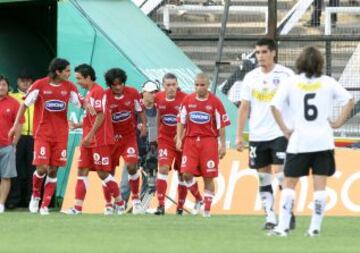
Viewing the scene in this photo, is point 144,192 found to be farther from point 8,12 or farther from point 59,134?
point 8,12

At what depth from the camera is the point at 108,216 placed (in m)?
20.0

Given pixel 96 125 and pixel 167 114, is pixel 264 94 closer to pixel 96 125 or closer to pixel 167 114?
pixel 96 125

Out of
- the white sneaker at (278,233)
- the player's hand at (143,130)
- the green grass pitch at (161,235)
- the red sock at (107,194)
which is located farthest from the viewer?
the player's hand at (143,130)

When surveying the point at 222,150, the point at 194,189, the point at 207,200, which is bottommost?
the point at 207,200

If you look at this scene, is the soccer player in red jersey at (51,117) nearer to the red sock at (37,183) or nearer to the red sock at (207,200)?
the red sock at (37,183)

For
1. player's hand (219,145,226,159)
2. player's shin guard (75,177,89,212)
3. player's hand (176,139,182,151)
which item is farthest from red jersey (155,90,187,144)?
player's shin guard (75,177,89,212)

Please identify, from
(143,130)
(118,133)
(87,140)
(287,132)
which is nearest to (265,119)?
(287,132)

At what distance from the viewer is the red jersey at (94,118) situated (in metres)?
20.9

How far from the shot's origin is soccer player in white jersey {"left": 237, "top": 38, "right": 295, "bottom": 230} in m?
16.5

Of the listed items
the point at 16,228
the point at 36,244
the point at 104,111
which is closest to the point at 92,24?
the point at 104,111

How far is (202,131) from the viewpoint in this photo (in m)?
21.0

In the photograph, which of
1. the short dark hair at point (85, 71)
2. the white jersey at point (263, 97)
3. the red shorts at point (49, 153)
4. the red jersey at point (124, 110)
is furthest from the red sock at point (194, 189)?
the white jersey at point (263, 97)

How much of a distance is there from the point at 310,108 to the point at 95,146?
6649 millimetres

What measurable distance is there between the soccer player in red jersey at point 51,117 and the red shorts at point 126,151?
2.84 feet
